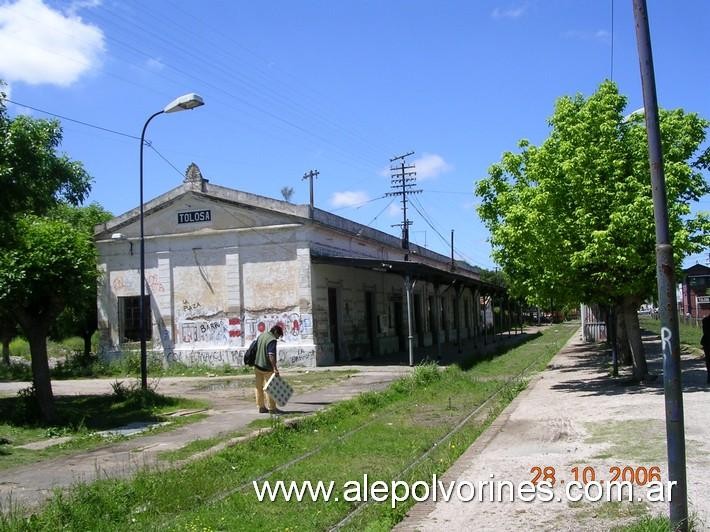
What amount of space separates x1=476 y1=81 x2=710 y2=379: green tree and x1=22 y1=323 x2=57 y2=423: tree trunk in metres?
9.21

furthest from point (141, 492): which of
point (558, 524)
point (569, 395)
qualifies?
point (569, 395)

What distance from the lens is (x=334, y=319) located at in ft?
91.2

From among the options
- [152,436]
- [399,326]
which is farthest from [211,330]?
[152,436]

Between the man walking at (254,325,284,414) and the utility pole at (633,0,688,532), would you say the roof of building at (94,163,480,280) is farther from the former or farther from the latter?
the utility pole at (633,0,688,532)

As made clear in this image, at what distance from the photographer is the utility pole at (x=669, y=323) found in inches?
193

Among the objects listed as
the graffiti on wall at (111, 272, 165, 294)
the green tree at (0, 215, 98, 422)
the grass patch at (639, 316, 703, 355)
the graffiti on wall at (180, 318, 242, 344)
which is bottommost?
the grass patch at (639, 316, 703, 355)

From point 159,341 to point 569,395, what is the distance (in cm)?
1800

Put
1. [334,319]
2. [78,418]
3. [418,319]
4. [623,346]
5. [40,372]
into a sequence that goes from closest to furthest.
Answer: [40,372], [78,418], [623,346], [334,319], [418,319]

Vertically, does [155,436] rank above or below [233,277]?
below

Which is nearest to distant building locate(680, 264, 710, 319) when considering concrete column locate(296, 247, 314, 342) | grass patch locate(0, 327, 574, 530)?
concrete column locate(296, 247, 314, 342)

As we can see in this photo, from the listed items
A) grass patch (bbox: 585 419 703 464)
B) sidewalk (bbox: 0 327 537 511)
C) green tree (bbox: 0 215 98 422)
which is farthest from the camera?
green tree (bbox: 0 215 98 422)

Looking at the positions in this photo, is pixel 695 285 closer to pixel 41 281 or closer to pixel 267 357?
pixel 267 357

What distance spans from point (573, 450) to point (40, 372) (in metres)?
8.72

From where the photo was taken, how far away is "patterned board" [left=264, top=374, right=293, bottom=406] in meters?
12.1
